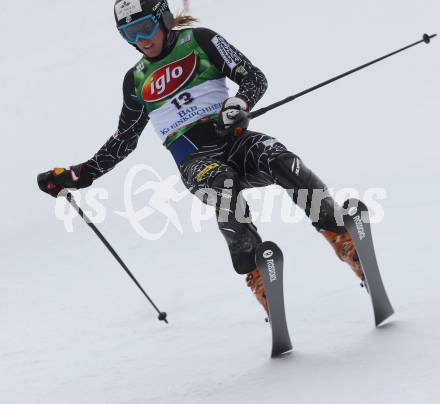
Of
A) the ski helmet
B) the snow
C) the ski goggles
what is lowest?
the snow

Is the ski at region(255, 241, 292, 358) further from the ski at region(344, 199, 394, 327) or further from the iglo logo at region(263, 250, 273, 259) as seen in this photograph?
the ski at region(344, 199, 394, 327)

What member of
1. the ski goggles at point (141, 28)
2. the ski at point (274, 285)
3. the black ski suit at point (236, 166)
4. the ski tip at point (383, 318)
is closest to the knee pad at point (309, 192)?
the black ski suit at point (236, 166)

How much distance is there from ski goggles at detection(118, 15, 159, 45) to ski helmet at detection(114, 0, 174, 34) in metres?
Result: 0.01

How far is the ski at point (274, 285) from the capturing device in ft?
12.3

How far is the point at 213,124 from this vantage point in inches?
176

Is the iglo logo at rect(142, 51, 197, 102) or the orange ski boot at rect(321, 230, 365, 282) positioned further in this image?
the iglo logo at rect(142, 51, 197, 102)

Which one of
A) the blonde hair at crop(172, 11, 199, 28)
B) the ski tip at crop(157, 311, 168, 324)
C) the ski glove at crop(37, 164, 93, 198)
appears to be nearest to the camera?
the blonde hair at crop(172, 11, 199, 28)

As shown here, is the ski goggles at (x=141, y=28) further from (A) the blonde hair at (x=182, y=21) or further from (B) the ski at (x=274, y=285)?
(B) the ski at (x=274, y=285)

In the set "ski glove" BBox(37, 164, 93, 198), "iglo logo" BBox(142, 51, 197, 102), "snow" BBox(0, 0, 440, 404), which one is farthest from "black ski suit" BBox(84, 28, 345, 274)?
"snow" BBox(0, 0, 440, 404)

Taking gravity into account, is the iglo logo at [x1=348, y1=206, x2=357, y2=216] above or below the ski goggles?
below

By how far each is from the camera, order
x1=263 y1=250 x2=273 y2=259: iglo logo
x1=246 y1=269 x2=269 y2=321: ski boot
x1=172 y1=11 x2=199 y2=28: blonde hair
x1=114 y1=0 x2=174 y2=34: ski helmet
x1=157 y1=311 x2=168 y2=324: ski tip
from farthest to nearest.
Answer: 1. x1=157 y1=311 x2=168 y2=324: ski tip
2. x1=172 y1=11 x2=199 y2=28: blonde hair
3. x1=114 y1=0 x2=174 y2=34: ski helmet
4. x1=246 y1=269 x2=269 y2=321: ski boot
5. x1=263 y1=250 x2=273 y2=259: iglo logo

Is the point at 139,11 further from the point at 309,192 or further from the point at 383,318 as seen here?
the point at 383,318

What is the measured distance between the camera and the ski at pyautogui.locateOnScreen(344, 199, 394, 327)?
12.6 ft

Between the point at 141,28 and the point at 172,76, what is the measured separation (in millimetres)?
331
